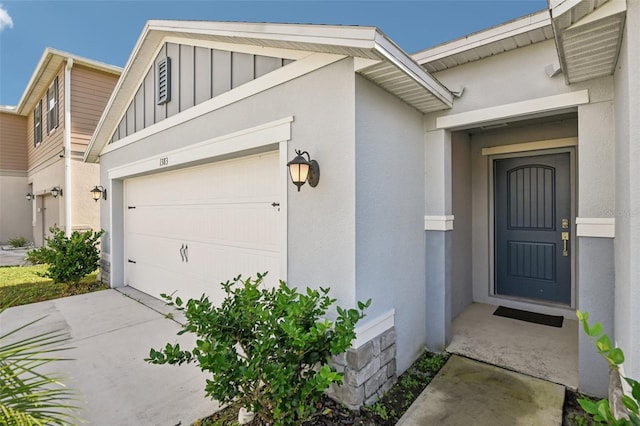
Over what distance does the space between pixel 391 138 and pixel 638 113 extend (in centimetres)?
165

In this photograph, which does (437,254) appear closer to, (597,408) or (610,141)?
(610,141)

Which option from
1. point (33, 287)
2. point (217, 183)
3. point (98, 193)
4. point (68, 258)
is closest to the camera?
point (217, 183)

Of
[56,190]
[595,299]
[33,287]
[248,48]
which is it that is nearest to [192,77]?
[248,48]

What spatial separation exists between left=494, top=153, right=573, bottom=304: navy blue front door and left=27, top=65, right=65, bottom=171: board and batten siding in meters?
10.7

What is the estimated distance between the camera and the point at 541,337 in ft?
12.2

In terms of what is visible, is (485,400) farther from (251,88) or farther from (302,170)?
(251,88)

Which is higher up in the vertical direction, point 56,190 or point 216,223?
point 56,190

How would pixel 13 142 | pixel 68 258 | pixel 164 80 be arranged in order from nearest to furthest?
pixel 164 80 < pixel 68 258 < pixel 13 142

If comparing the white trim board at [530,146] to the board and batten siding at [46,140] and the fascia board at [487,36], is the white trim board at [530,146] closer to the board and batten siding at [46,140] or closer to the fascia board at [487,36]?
the fascia board at [487,36]

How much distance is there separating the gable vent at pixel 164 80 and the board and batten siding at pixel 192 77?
58mm

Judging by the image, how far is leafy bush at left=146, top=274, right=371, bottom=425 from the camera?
2.02 meters

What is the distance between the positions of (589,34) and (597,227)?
1508 millimetres

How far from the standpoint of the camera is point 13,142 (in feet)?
40.5

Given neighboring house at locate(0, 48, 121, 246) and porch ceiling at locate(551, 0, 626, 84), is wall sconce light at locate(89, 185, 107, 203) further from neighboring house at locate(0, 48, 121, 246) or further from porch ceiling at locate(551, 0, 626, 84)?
porch ceiling at locate(551, 0, 626, 84)
